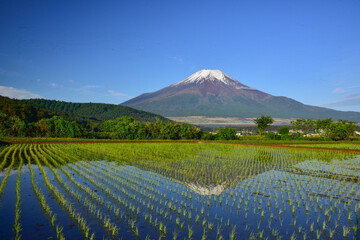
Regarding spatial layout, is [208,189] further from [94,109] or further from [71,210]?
[94,109]

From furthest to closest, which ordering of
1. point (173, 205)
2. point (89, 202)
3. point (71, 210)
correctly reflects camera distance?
point (173, 205) < point (89, 202) < point (71, 210)

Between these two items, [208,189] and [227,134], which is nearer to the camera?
[208,189]

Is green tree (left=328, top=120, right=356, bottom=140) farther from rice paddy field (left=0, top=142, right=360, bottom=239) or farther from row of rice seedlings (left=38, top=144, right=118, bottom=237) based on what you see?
row of rice seedlings (left=38, top=144, right=118, bottom=237)

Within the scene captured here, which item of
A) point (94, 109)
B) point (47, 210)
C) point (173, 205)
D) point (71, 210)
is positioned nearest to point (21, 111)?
point (47, 210)

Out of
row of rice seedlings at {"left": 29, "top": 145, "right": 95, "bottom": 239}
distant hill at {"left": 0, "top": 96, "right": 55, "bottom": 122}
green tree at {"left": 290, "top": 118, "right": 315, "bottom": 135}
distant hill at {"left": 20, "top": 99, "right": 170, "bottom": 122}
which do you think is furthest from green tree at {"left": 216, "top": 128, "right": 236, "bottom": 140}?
distant hill at {"left": 20, "top": 99, "right": 170, "bottom": 122}

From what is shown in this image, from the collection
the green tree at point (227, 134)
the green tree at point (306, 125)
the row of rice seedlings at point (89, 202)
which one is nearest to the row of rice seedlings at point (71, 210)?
the row of rice seedlings at point (89, 202)

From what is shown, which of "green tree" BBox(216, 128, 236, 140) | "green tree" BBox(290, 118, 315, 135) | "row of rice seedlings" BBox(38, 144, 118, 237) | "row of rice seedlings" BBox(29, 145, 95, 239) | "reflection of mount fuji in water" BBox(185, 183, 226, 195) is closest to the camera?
"row of rice seedlings" BBox(29, 145, 95, 239)

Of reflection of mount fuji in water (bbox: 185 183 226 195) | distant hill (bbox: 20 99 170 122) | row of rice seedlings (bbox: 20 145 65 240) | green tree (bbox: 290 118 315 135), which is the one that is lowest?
reflection of mount fuji in water (bbox: 185 183 226 195)

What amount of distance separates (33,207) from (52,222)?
5.95 feet

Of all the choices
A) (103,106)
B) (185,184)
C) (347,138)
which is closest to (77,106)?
(103,106)

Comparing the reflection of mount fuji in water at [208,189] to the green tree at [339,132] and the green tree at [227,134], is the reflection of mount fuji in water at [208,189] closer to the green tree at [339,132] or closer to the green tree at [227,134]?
the green tree at [227,134]

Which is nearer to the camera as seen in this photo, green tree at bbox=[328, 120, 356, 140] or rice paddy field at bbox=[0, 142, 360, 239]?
rice paddy field at bbox=[0, 142, 360, 239]

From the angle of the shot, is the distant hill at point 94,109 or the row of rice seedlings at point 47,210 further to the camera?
the distant hill at point 94,109

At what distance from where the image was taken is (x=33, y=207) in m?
7.68
